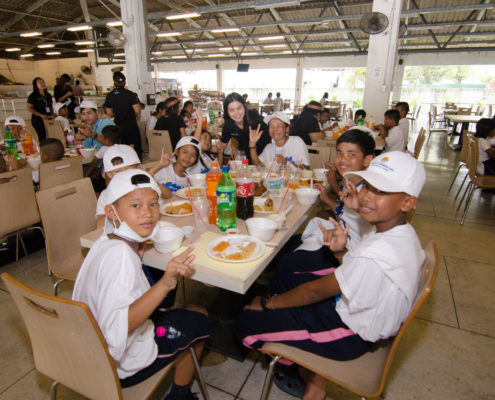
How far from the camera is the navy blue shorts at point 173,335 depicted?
1188 mm

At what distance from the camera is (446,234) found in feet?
12.2

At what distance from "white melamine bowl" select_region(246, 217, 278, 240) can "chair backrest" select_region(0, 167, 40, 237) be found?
2.23 m

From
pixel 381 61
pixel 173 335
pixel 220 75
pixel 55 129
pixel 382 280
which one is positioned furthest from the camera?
pixel 220 75

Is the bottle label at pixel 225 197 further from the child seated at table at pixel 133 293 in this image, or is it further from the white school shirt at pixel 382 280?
the white school shirt at pixel 382 280

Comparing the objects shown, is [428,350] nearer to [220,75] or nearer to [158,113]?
[158,113]

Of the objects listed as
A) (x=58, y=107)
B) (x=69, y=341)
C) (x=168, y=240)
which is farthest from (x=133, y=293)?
(x=58, y=107)

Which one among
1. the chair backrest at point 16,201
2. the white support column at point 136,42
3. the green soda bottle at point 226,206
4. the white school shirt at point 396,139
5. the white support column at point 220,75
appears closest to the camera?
the green soda bottle at point 226,206

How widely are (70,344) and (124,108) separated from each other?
496 cm

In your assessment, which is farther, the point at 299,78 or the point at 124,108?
the point at 299,78

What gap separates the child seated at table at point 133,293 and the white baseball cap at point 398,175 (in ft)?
2.66

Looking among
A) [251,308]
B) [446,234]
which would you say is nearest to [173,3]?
[446,234]

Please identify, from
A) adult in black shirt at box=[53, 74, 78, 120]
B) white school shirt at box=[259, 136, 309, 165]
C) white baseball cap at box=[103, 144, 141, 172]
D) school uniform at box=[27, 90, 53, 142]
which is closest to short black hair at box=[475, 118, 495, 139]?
white school shirt at box=[259, 136, 309, 165]

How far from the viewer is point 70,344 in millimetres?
970

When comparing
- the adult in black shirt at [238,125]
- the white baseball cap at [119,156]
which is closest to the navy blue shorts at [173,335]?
the white baseball cap at [119,156]
